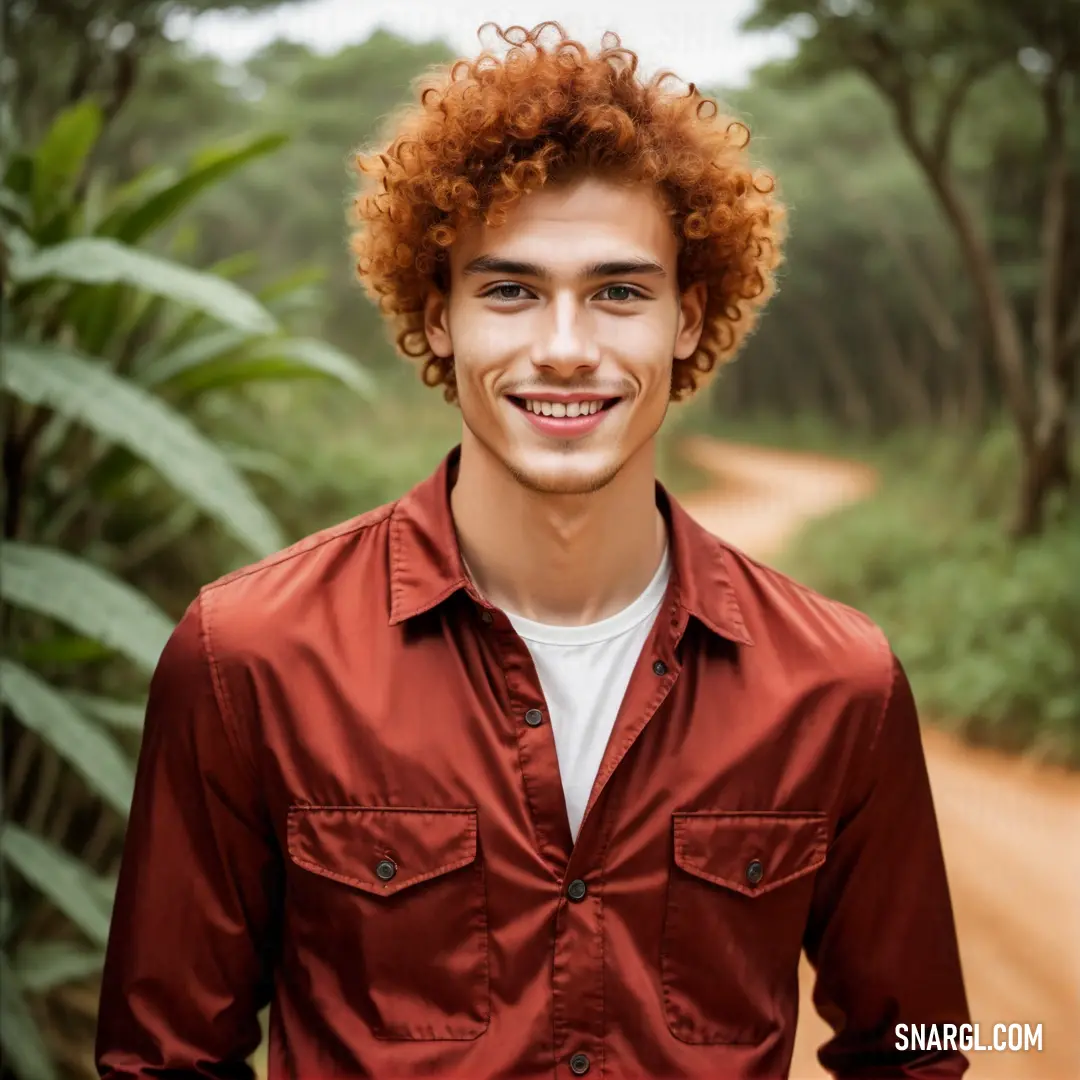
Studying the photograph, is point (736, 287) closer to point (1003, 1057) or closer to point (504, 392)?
point (504, 392)

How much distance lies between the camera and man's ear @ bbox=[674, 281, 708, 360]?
105 centimetres

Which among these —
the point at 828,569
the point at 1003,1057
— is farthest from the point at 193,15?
the point at 1003,1057

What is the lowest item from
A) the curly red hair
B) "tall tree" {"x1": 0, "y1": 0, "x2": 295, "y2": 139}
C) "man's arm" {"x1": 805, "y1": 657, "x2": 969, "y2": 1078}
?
"man's arm" {"x1": 805, "y1": 657, "x2": 969, "y2": 1078}

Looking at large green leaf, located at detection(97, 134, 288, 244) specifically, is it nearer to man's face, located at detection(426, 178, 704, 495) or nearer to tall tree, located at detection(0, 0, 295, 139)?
tall tree, located at detection(0, 0, 295, 139)

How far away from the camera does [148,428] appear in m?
1.33

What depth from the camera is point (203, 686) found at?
35.7 inches

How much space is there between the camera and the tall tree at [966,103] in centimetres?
159

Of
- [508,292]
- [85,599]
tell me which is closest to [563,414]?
[508,292]

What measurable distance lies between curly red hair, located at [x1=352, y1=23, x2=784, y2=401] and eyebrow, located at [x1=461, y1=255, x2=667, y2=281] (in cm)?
4

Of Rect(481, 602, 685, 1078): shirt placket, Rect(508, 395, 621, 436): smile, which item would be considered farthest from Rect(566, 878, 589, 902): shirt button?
Rect(508, 395, 621, 436): smile

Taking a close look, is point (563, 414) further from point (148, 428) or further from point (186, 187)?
point (186, 187)

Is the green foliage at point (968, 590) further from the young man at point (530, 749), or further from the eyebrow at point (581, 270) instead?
the eyebrow at point (581, 270)

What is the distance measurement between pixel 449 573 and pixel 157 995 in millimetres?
435

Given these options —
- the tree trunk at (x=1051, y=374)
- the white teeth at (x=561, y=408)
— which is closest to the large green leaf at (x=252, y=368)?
the white teeth at (x=561, y=408)
